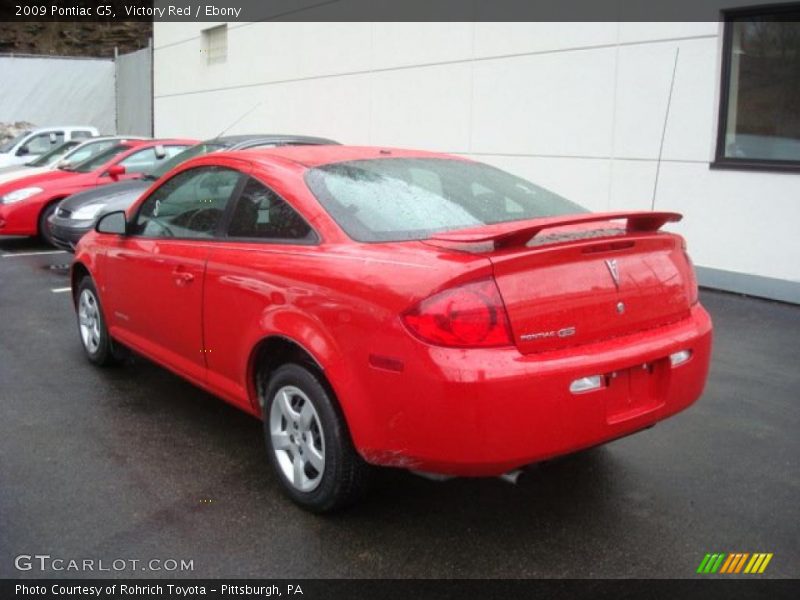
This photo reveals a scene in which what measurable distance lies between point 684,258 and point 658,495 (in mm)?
1085

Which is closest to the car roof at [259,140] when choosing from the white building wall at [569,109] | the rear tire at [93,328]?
the white building wall at [569,109]

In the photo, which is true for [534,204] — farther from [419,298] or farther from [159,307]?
[159,307]

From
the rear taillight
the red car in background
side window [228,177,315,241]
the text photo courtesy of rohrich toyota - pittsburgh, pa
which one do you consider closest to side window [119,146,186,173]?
the red car in background

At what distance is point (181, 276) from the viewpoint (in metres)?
4.26

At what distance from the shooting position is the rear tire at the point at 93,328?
5438 mm

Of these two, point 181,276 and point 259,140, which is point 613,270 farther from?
point 259,140

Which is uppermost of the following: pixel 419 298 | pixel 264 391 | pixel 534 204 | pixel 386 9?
pixel 386 9

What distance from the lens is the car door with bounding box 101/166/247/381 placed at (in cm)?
421

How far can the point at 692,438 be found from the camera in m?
4.40

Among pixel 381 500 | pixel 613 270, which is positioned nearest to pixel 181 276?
pixel 381 500

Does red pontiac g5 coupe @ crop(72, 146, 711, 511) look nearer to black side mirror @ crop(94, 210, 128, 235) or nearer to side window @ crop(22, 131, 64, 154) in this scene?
black side mirror @ crop(94, 210, 128, 235)

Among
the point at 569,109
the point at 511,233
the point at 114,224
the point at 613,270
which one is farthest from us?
the point at 569,109

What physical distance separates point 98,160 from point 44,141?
745 cm

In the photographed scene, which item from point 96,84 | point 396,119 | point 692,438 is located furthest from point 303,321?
point 96,84
